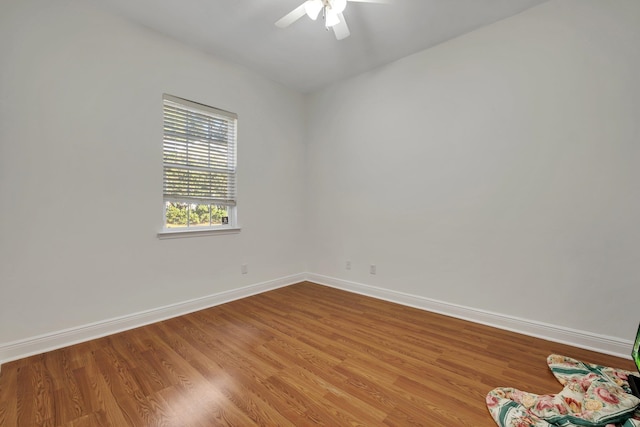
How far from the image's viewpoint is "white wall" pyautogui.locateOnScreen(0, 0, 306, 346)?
2064mm

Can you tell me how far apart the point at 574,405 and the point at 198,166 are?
11.6 feet

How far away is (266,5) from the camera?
2371 millimetres

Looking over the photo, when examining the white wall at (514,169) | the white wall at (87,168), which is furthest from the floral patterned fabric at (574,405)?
the white wall at (87,168)

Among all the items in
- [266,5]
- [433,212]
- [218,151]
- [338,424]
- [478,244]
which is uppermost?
[266,5]

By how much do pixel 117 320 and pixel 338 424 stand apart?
219 centimetres

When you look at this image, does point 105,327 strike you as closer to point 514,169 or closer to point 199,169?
point 199,169

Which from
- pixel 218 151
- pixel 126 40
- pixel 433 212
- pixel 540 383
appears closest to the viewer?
pixel 540 383

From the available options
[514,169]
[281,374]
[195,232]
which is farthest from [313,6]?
[281,374]

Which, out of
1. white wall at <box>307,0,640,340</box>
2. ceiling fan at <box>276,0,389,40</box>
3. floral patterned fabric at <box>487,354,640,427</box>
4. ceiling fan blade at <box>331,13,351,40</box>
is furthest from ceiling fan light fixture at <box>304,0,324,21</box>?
floral patterned fabric at <box>487,354,640,427</box>

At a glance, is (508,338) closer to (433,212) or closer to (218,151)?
(433,212)

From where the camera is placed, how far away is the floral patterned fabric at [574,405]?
1.40 meters

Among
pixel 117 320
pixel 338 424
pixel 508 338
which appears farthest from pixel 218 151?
pixel 508 338

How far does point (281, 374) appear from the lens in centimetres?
187

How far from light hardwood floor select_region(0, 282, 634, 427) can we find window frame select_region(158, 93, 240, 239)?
94 cm
